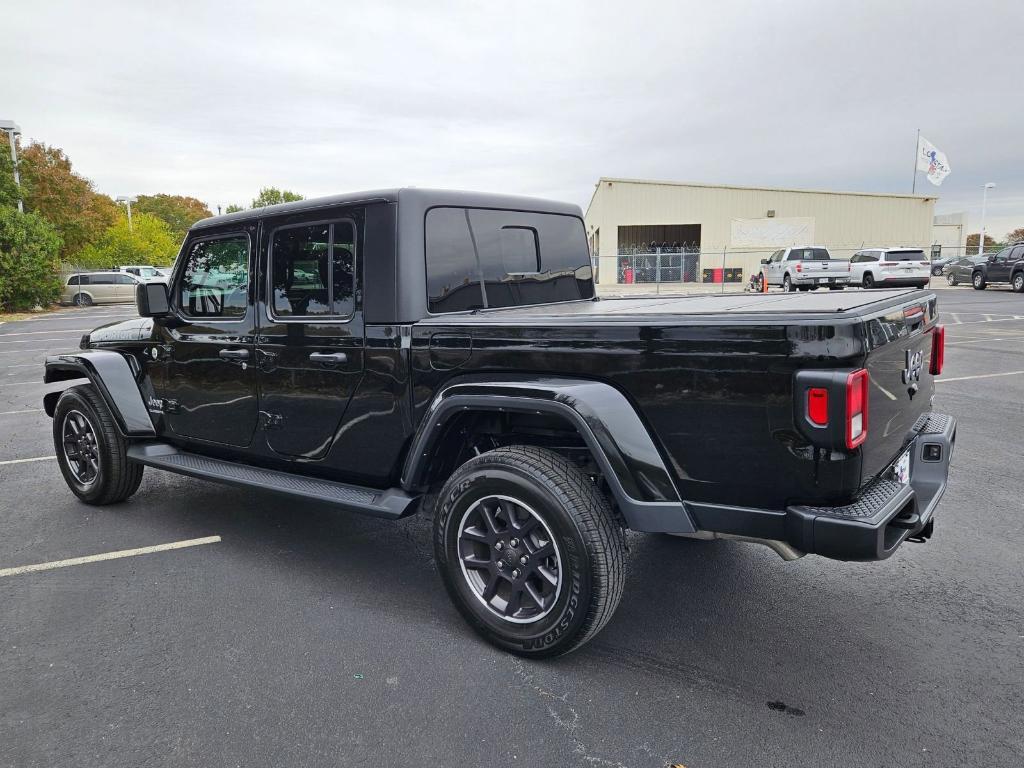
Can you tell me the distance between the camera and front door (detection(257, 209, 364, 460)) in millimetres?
3381

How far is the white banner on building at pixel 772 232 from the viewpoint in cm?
4022

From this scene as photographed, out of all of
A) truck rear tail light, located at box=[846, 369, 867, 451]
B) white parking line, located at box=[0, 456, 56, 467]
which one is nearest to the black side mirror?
white parking line, located at box=[0, 456, 56, 467]

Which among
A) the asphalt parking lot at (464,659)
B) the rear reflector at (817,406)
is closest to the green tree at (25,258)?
the asphalt parking lot at (464,659)

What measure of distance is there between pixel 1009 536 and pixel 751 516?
257 cm

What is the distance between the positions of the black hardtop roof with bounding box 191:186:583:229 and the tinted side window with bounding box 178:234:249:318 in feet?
0.42

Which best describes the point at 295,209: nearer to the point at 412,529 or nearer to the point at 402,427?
the point at 402,427

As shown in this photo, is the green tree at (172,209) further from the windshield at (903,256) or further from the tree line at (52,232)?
the windshield at (903,256)

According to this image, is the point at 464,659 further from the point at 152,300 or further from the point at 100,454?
the point at 100,454

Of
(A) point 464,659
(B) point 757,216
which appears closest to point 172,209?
(B) point 757,216

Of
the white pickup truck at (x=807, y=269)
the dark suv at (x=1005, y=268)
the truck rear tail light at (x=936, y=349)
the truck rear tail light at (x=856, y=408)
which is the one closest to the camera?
the truck rear tail light at (x=856, y=408)

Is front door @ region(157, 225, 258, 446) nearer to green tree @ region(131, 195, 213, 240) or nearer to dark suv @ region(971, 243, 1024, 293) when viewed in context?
dark suv @ region(971, 243, 1024, 293)

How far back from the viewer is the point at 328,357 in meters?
3.40

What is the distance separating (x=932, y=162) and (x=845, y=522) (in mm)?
50944

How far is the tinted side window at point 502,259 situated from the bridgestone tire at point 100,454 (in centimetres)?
265
